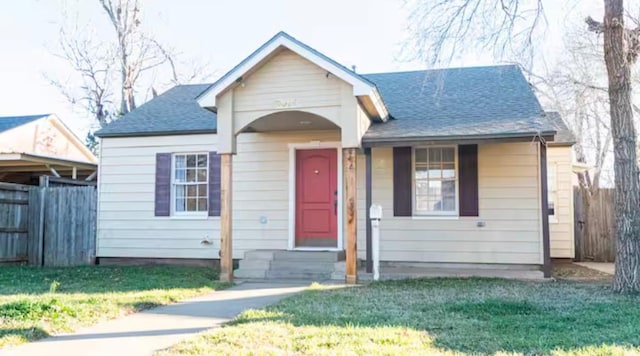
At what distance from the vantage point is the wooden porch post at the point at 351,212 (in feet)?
27.3

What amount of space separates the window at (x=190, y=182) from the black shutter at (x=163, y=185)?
13cm

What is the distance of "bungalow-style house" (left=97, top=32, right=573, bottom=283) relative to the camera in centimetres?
878

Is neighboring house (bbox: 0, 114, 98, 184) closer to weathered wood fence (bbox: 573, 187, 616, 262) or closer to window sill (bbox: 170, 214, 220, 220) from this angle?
window sill (bbox: 170, 214, 220, 220)

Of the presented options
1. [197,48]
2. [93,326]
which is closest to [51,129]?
→ [197,48]

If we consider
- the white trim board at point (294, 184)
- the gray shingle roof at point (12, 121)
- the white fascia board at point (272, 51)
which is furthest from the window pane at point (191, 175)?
the gray shingle roof at point (12, 121)

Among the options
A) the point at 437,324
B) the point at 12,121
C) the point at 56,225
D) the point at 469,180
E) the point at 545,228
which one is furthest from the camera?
the point at 12,121

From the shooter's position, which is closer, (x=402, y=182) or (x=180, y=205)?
(x=402, y=182)

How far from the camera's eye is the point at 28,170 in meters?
16.0

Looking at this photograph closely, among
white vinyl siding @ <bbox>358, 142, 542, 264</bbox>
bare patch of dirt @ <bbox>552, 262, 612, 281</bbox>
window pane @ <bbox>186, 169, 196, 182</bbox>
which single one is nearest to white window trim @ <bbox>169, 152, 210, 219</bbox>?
window pane @ <bbox>186, 169, 196, 182</bbox>

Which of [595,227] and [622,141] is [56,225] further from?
[595,227]

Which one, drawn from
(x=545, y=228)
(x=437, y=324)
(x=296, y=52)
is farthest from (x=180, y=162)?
(x=437, y=324)

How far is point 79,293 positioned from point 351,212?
4.12m

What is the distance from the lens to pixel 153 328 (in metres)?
5.45

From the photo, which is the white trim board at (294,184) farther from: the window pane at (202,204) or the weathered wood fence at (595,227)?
the weathered wood fence at (595,227)
